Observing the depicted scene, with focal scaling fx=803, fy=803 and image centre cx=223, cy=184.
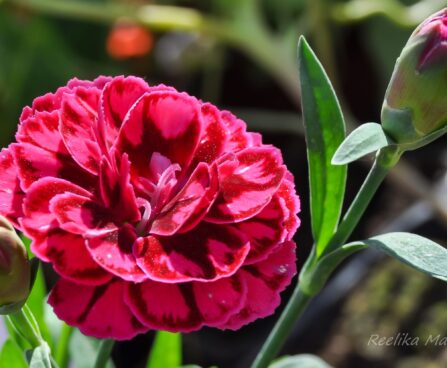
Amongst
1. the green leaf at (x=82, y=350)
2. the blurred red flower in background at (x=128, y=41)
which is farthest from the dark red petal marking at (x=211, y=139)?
the blurred red flower in background at (x=128, y=41)

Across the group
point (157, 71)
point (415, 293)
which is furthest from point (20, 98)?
point (415, 293)

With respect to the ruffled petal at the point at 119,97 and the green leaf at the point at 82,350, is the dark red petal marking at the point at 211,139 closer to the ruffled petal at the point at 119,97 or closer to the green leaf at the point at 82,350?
the ruffled petal at the point at 119,97

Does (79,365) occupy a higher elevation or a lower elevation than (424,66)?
lower

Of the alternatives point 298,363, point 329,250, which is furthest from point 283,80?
Result: point 329,250

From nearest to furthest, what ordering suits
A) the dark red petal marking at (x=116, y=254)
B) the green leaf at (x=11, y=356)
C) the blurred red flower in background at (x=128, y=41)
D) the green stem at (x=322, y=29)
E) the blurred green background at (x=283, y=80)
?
the dark red petal marking at (x=116, y=254), the green leaf at (x=11, y=356), the blurred green background at (x=283, y=80), the green stem at (x=322, y=29), the blurred red flower in background at (x=128, y=41)

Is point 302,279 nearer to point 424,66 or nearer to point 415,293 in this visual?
point 424,66
